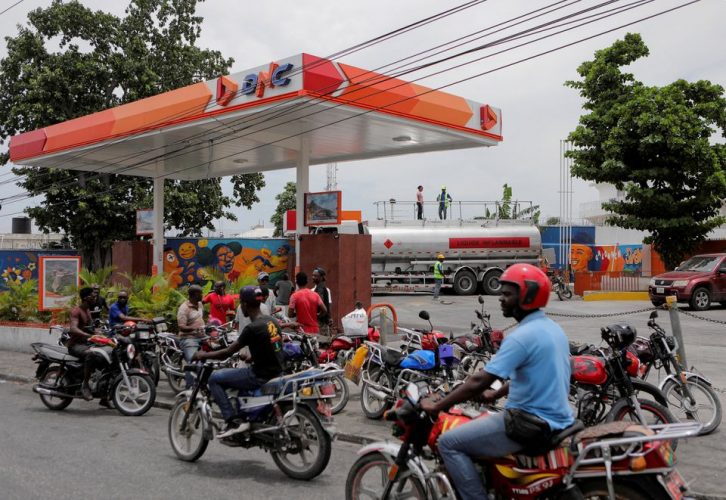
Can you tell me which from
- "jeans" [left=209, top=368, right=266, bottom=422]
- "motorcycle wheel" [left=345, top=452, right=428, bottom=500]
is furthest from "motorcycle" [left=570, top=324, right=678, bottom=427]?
"jeans" [left=209, top=368, right=266, bottom=422]

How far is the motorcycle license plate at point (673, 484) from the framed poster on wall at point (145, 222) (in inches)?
779

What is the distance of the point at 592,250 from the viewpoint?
1567 inches

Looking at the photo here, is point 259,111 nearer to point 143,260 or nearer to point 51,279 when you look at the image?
point 51,279

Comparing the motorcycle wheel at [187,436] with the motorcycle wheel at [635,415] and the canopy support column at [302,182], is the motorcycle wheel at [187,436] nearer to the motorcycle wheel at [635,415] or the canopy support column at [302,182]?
the motorcycle wheel at [635,415]

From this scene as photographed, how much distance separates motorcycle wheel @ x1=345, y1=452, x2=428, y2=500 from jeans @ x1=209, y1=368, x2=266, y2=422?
1.90 metres

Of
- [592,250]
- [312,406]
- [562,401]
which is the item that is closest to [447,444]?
[562,401]

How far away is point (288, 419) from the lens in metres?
5.79

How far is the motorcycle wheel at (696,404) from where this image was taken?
695 centimetres

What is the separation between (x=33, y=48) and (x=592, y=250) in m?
31.4

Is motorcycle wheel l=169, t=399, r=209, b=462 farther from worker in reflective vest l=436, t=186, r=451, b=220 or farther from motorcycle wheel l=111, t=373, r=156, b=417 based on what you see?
worker in reflective vest l=436, t=186, r=451, b=220

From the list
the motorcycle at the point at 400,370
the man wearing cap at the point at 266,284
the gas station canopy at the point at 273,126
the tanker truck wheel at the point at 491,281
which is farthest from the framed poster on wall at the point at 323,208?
the tanker truck wheel at the point at 491,281

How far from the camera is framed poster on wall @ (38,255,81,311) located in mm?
14836

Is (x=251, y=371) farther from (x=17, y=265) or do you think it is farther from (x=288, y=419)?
(x=17, y=265)

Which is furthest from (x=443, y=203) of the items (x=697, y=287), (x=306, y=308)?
(x=306, y=308)
